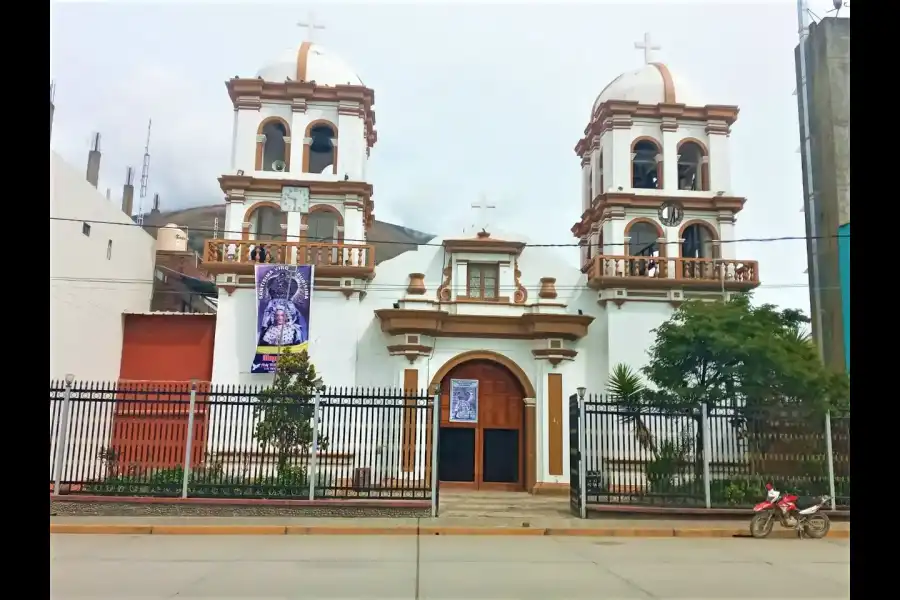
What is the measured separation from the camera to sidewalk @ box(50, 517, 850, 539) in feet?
35.1

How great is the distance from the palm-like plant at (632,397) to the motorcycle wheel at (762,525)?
2250mm

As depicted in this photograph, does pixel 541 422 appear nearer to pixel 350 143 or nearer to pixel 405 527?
pixel 405 527

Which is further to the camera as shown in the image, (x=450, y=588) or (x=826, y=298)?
(x=826, y=298)

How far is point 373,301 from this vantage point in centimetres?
1777

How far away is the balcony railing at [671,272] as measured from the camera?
17.5 metres

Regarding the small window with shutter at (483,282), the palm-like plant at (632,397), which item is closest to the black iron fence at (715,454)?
the palm-like plant at (632,397)

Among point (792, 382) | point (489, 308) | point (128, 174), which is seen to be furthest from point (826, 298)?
point (128, 174)

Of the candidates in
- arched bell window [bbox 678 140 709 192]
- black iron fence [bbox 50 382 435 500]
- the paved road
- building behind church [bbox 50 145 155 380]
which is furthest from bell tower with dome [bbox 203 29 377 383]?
arched bell window [bbox 678 140 709 192]

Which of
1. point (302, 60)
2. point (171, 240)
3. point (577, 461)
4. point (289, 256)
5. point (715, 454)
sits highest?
point (302, 60)

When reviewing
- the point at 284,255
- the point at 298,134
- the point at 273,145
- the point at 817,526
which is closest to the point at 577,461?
the point at 817,526

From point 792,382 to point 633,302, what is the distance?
4.93m

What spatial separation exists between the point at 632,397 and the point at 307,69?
460 inches

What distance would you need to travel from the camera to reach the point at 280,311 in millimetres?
16844
